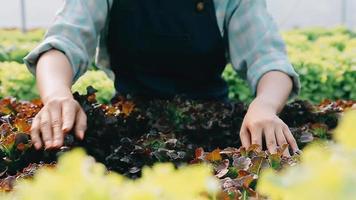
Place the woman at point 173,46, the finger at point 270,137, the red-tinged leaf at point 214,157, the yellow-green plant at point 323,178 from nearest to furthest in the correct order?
the yellow-green plant at point 323,178 → the red-tinged leaf at point 214,157 → the finger at point 270,137 → the woman at point 173,46

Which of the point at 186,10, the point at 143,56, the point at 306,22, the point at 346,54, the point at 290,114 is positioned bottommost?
the point at 306,22

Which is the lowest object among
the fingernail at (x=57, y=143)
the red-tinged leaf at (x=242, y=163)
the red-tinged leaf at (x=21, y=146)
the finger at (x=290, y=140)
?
the red-tinged leaf at (x=21, y=146)

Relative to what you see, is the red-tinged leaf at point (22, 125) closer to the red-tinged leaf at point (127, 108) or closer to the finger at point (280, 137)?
the red-tinged leaf at point (127, 108)

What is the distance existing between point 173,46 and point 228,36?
0.23m

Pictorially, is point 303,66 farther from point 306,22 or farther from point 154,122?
point 306,22

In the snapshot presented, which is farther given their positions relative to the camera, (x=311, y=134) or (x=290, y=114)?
(x=290, y=114)

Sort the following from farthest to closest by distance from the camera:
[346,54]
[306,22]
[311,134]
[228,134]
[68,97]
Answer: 1. [306,22]
2. [346,54]
3. [228,134]
4. [311,134]
5. [68,97]

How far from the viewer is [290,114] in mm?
2787

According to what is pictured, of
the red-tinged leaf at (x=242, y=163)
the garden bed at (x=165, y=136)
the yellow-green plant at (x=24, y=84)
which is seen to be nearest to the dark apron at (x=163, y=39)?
the garden bed at (x=165, y=136)

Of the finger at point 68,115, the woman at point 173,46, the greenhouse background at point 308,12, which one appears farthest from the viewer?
the greenhouse background at point 308,12

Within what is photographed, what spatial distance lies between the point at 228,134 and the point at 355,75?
10.7ft

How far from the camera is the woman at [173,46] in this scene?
2467 millimetres

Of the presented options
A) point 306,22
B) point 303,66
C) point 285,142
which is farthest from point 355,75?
point 306,22

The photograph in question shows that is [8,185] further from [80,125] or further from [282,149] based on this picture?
[282,149]
